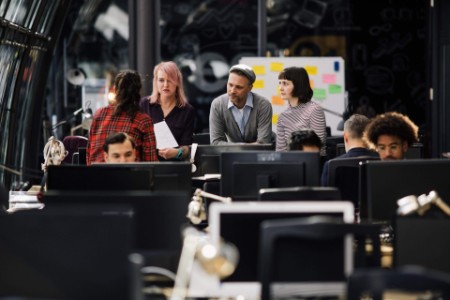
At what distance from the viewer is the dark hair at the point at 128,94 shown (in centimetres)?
909

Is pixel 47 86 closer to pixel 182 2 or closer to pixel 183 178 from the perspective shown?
pixel 182 2

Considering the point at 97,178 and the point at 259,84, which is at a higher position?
the point at 259,84

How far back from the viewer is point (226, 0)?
59.3 feet

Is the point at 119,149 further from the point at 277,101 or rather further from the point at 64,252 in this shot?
the point at 277,101

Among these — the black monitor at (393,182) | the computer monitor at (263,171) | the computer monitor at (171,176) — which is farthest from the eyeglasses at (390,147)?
the computer monitor at (171,176)

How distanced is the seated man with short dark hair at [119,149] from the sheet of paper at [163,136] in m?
1.77

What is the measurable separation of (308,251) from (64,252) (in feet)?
3.17

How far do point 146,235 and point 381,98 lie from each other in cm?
1261

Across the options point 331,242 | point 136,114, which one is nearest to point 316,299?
point 331,242

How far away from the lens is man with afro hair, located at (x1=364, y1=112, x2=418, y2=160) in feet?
27.3

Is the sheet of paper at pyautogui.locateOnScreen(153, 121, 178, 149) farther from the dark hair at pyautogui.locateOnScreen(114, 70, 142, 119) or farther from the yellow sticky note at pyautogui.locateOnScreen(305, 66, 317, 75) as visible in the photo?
the yellow sticky note at pyautogui.locateOnScreen(305, 66, 317, 75)

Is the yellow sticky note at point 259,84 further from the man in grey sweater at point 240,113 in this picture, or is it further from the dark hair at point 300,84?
the dark hair at point 300,84

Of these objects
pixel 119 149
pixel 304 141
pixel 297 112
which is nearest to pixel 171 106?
pixel 297 112

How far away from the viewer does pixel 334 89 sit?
56.8ft
